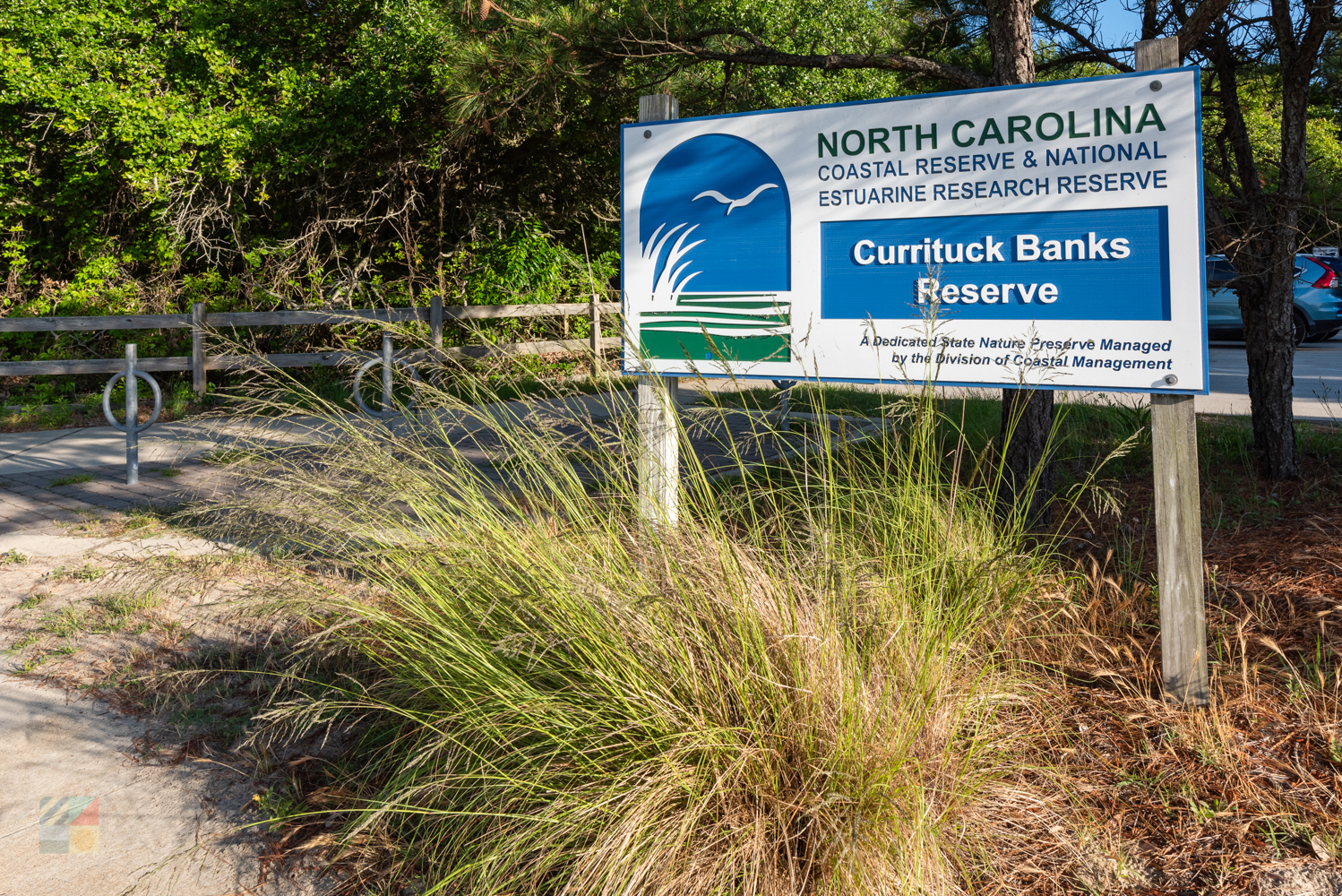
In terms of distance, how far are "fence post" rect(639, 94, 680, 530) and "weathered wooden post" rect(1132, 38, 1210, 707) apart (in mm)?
1541

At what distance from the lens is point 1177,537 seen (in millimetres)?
3316

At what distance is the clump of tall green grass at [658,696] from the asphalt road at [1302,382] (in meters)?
5.15

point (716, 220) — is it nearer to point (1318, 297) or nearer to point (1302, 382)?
point (1302, 382)

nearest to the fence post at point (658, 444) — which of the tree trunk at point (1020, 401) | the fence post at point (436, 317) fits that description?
the tree trunk at point (1020, 401)

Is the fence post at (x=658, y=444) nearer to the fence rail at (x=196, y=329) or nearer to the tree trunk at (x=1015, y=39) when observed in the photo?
the tree trunk at (x=1015, y=39)

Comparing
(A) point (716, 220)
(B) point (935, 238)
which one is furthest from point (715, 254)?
(B) point (935, 238)

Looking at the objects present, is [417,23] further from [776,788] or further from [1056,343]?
[776,788]

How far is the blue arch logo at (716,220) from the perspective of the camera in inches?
161

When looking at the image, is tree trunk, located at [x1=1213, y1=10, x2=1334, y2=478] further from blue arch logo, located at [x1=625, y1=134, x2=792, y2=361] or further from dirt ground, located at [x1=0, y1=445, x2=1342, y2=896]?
blue arch logo, located at [x1=625, y1=134, x2=792, y2=361]

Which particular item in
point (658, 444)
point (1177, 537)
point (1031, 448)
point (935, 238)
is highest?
point (935, 238)

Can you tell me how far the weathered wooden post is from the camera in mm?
3223

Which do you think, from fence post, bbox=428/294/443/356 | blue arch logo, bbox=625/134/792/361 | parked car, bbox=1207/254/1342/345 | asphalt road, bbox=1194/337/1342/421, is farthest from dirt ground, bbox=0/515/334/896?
parked car, bbox=1207/254/1342/345

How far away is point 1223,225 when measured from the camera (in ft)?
19.3

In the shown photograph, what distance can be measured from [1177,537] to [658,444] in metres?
1.74
